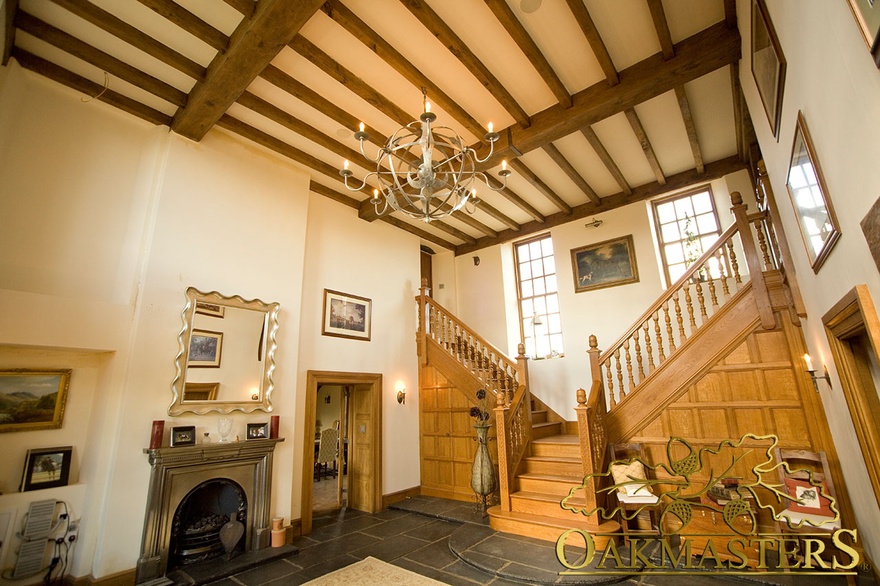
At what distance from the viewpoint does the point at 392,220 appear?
791cm

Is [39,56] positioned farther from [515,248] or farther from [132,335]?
[515,248]

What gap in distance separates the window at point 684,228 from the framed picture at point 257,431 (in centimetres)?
660

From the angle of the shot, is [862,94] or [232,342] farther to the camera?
[232,342]

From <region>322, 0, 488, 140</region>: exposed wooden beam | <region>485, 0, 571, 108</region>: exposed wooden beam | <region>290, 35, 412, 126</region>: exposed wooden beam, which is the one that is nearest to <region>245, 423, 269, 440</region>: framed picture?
<region>290, 35, 412, 126</region>: exposed wooden beam

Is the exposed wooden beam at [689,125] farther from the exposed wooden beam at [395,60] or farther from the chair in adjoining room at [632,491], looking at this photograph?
the chair in adjoining room at [632,491]

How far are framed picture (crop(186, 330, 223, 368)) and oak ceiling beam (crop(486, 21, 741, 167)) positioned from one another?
4321 millimetres

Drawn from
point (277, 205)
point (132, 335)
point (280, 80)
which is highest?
point (280, 80)

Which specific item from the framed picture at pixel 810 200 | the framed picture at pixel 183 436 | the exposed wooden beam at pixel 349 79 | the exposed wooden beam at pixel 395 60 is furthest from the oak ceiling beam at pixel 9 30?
the framed picture at pixel 810 200

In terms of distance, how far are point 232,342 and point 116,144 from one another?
2647mm

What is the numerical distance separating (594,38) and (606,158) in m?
2.37

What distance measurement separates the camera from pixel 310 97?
466cm

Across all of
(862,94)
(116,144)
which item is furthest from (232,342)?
(862,94)

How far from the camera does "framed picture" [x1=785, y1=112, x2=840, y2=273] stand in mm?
2391

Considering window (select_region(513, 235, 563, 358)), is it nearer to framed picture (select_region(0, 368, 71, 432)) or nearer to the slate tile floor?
the slate tile floor
